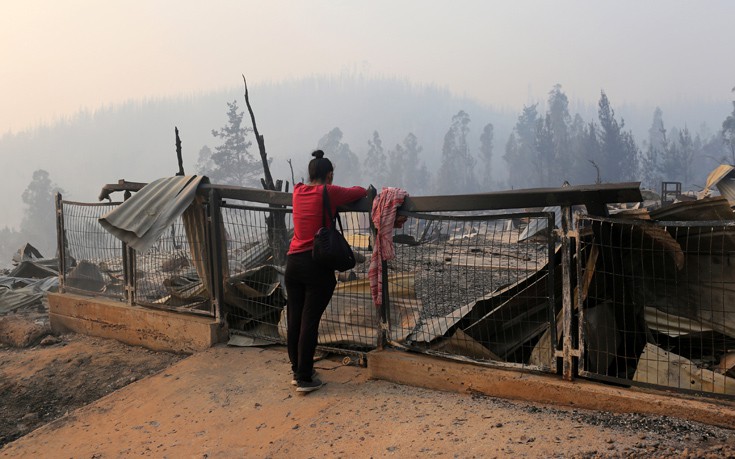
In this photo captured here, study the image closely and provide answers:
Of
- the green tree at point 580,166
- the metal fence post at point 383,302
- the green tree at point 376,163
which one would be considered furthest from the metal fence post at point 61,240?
the green tree at point 376,163

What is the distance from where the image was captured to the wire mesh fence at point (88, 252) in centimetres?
671

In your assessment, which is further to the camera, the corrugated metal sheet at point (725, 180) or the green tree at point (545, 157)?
the green tree at point (545, 157)

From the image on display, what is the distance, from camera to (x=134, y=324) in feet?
20.0

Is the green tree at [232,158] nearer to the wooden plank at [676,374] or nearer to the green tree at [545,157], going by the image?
the green tree at [545,157]

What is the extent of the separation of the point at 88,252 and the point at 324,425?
4.87 m

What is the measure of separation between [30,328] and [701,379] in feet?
23.7

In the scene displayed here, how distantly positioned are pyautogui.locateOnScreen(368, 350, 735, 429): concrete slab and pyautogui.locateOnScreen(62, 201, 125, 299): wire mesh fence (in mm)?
3895

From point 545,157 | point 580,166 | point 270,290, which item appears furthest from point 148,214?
point 580,166

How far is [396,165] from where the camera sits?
384 ft

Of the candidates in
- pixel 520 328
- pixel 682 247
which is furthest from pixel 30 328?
pixel 682 247

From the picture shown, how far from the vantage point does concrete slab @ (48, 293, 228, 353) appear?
5.50 metres

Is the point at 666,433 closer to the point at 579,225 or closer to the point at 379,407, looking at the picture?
the point at 579,225

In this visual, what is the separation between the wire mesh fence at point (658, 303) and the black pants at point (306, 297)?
179 cm

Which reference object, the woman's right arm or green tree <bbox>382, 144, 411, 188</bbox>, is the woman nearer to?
the woman's right arm
